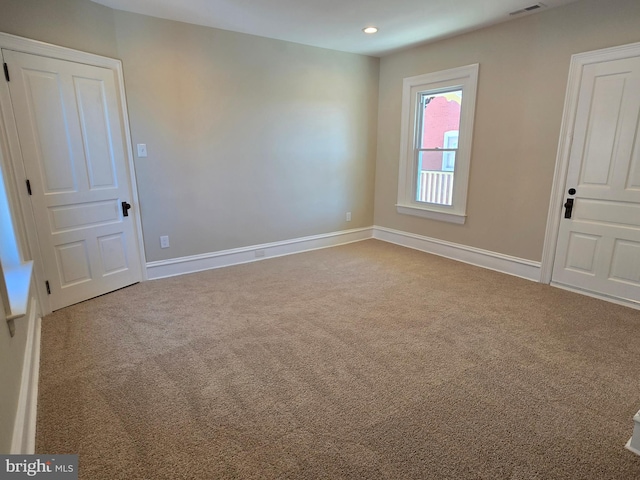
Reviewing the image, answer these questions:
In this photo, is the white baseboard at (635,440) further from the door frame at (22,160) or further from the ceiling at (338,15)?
the door frame at (22,160)

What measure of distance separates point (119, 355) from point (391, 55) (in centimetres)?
479

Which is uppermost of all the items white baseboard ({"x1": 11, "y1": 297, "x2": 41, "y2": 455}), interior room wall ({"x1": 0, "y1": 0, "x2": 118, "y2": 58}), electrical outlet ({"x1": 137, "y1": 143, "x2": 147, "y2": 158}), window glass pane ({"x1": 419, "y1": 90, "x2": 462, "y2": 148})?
interior room wall ({"x1": 0, "y1": 0, "x2": 118, "y2": 58})

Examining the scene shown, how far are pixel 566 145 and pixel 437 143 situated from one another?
157 centimetres

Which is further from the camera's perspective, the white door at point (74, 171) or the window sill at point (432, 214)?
the window sill at point (432, 214)

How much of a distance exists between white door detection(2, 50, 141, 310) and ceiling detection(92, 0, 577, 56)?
0.84 meters

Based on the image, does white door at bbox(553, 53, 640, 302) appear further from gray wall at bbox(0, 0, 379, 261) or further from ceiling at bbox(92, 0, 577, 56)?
gray wall at bbox(0, 0, 379, 261)

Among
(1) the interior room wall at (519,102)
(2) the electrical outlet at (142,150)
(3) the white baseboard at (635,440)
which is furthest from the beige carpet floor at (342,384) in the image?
(2) the electrical outlet at (142,150)

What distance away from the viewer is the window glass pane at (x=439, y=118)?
4375mm

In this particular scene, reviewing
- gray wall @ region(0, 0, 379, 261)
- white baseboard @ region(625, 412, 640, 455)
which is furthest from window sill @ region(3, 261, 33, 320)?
white baseboard @ region(625, 412, 640, 455)

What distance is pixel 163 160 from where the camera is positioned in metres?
3.70

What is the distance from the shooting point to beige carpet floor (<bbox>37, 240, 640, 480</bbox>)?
158cm

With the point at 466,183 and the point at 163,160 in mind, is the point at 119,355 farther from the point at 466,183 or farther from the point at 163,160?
the point at 466,183

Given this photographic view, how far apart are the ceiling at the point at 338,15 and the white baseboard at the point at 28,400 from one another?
2857 millimetres

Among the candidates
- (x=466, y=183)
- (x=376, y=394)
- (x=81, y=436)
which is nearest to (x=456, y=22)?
(x=466, y=183)
